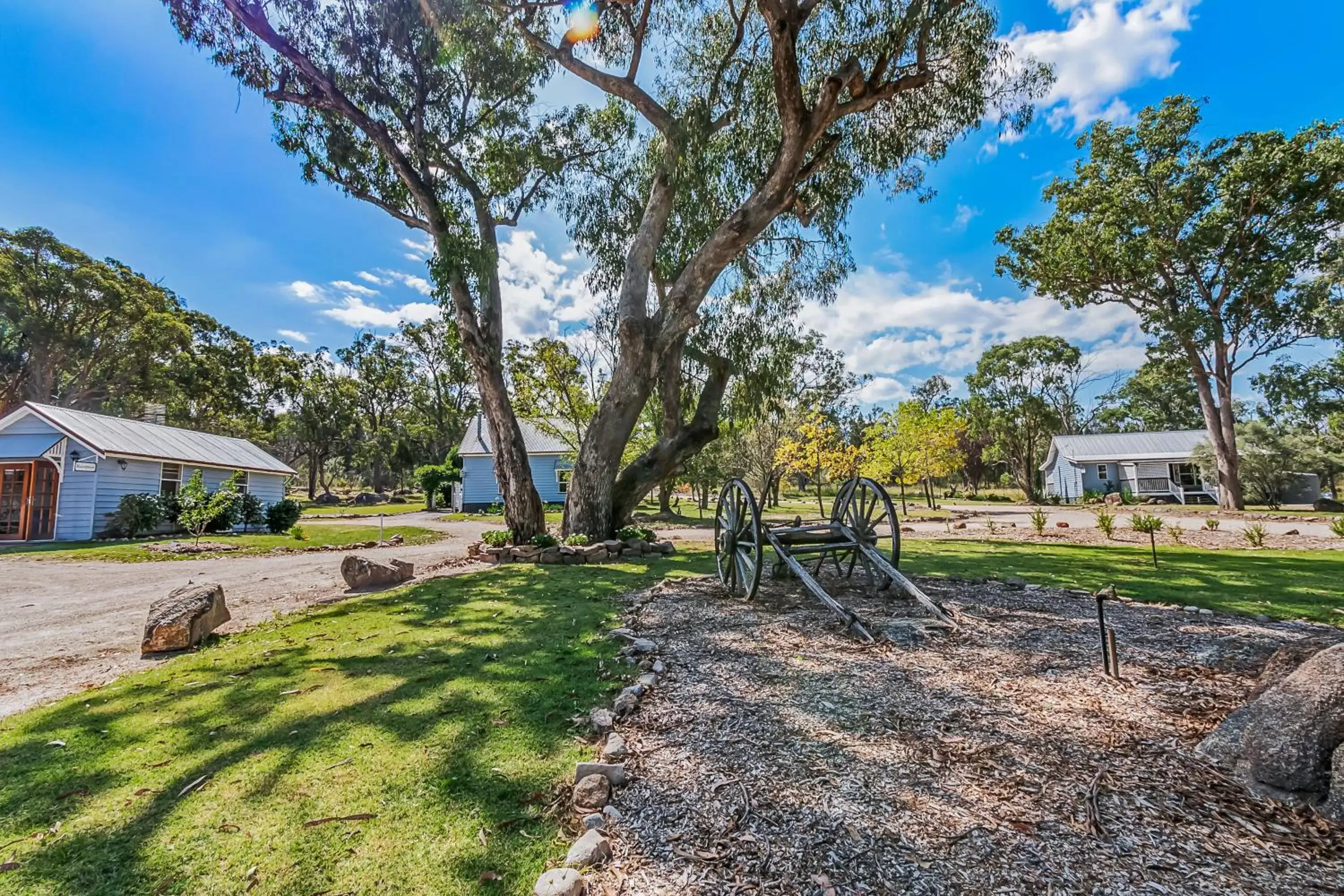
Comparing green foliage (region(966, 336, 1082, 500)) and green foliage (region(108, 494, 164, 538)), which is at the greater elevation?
green foliage (region(966, 336, 1082, 500))

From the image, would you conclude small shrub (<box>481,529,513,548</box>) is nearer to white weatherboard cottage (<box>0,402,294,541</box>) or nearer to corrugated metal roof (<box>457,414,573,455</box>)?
white weatherboard cottage (<box>0,402,294,541</box>)

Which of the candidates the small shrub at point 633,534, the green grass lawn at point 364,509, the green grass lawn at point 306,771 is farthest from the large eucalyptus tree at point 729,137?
the green grass lawn at point 364,509

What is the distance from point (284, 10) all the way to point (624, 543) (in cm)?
1058

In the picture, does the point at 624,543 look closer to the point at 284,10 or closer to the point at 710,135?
the point at 710,135

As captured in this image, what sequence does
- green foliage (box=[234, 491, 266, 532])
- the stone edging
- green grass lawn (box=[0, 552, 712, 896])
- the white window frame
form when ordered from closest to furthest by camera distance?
1. the stone edging
2. green grass lawn (box=[0, 552, 712, 896])
3. the white window frame
4. green foliage (box=[234, 491, 266, 532])

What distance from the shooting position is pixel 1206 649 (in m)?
3.82

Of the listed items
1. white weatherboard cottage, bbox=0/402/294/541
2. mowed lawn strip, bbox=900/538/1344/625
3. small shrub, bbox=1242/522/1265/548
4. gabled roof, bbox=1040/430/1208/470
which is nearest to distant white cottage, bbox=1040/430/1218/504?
gabled roof, bbox=1040/430/1208/470

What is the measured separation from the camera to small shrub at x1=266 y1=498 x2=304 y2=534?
1747cm

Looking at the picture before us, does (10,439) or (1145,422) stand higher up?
(1145,422)

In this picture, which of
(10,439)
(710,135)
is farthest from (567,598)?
(10,439)

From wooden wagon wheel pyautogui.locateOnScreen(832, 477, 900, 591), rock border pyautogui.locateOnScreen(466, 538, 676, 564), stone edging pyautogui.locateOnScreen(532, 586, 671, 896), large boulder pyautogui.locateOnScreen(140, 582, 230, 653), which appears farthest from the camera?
rock border pyautogui.locateOnScreen(466, 538, 676, 564)

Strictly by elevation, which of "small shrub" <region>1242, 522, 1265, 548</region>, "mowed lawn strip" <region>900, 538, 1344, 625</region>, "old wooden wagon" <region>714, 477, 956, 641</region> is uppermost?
"old wooden wagon" <region>714, 477, 956, 641</region>

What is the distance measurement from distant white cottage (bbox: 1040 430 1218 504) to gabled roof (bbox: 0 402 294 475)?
129ft

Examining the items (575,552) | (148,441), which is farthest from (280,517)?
(575,552)
